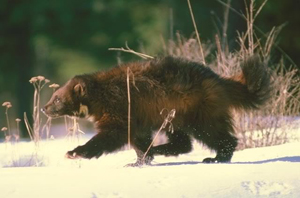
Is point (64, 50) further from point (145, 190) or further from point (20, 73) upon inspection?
point (145, 190)

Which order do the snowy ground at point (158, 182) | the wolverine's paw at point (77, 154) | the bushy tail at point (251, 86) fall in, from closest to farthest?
the snowy ground at point (158, 182) < the wolverine's paw at point (77, 154) < the bushy tail at point (251, 86)

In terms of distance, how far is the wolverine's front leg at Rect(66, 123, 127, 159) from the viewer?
18.4 ft

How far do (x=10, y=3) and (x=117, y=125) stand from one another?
11.4 meters

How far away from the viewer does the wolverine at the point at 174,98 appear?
5.90 meters

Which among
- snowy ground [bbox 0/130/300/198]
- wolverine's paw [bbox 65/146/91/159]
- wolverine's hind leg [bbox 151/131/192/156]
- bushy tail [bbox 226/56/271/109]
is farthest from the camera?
wolverine's hind leg [bbox 151/131/192/156]

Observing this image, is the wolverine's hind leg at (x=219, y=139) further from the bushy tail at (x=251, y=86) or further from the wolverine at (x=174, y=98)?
the bushy tail at (x=251, y=86)

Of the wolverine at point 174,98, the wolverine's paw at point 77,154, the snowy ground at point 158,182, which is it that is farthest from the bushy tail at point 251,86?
the snowy ground at point 158,182

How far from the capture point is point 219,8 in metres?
16.7

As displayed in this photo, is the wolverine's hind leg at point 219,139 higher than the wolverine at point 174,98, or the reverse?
the wolverine at point 174,98

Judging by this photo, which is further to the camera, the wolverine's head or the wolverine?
the wolverine's head

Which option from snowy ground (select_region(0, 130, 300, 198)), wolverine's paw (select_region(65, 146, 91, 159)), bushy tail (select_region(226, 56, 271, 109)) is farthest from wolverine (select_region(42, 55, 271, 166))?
snowy ground (select_region(0, 130, 300, 198))

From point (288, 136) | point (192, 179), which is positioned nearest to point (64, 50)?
point (288, 136)

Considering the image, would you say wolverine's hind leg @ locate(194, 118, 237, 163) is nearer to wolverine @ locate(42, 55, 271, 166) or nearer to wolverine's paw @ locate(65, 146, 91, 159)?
wolverine @ locate(42, 55, 271, 166)

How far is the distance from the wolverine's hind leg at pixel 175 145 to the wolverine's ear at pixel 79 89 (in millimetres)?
796
